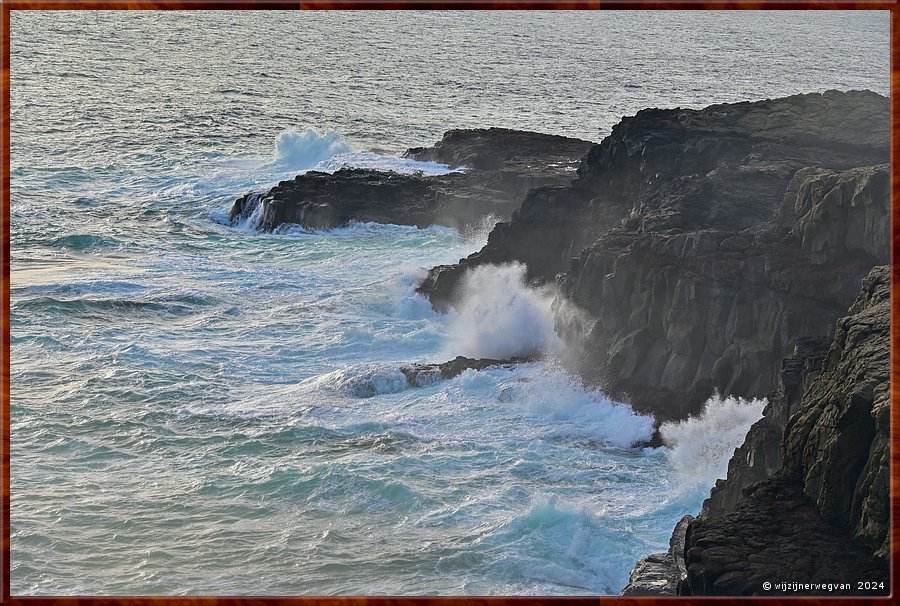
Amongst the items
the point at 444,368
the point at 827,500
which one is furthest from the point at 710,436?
the point at 827,500

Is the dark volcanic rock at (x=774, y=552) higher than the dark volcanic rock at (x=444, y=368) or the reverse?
higher

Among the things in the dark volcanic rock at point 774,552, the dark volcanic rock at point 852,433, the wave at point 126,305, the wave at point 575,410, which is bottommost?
the wave at point 126,305

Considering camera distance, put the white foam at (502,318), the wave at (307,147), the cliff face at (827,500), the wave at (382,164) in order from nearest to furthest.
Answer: the cliff face at (827,500) → the white foam at (502,318) → the wave at (382,164) → the wave at (307,147)

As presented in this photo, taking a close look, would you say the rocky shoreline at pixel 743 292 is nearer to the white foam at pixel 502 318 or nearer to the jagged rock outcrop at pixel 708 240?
the jagged rock outcrop at pixel 708 240

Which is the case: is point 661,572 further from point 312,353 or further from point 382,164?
point 382,164

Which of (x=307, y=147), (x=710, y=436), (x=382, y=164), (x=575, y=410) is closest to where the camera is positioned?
(x=710, y=436)

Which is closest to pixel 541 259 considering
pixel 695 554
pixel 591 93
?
pixel 591 93

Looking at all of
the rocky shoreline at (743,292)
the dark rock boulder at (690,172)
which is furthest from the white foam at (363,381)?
the dark rock boulder at (690,172)
